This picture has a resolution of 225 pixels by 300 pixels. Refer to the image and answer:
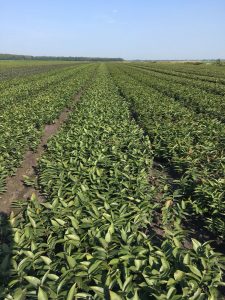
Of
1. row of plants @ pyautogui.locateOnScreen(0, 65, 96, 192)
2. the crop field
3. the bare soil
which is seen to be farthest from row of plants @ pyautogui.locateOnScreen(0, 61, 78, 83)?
the crop field

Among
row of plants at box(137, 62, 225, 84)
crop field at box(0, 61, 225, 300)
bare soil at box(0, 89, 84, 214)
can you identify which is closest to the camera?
crop field at box(0, 61, 225, 300)

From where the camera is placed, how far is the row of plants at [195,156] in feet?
16.0

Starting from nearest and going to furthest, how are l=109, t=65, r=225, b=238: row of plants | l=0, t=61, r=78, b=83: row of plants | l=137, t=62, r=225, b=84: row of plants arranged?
1. l=109, t=65, r=225, b=238: row of plants
2. l=137, t=62, r=225, b=84: row of plants
3. l=0, t=61, r=78, b=83: row of plants

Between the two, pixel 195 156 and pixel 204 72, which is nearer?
pixel 195 156

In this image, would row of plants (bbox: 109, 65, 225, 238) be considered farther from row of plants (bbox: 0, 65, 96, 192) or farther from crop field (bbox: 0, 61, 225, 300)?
row of plants (bbox: 0, 65, 96, 192)

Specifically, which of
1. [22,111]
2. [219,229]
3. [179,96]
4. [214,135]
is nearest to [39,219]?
[219,229]

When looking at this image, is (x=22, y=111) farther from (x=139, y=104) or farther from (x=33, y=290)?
(x=33, y=290)

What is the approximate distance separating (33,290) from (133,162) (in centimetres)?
379

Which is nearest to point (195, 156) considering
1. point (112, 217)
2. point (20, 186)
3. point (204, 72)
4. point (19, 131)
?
point (112, 217)

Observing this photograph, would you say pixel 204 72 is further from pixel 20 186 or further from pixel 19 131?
pixel 20 186

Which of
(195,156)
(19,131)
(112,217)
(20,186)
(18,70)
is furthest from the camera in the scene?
(18,70)

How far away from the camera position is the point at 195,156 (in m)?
6.86

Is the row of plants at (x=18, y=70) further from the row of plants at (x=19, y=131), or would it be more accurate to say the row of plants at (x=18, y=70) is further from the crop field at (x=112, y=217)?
the crop field at (x=112, y=217)

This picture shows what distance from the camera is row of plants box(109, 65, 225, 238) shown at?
488 centimetres
